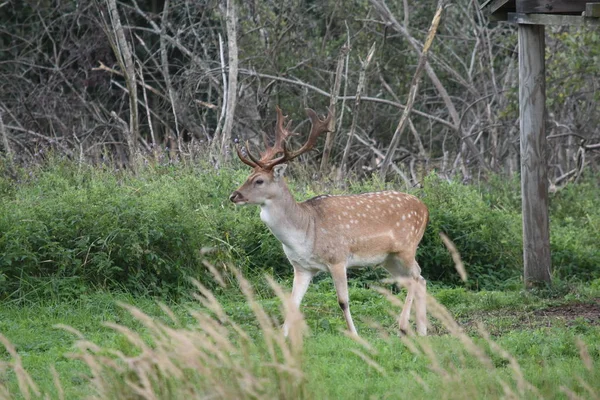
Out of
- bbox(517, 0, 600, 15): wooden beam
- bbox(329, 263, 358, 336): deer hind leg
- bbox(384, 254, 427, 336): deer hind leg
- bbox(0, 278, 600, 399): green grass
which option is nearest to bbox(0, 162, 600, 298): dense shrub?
bbox(0, 278, 600, 399): green grass

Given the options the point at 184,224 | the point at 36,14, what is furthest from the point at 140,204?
the point at 36,14

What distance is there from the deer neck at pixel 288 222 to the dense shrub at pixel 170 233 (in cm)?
105

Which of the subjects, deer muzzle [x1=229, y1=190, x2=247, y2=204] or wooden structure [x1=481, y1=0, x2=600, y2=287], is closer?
deer muzzle [x1=229, y1=190, x2=247, y2=204]

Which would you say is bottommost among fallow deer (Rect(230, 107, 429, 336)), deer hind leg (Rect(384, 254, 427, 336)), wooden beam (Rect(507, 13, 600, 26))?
deer hind leg (Rect(384, 254, 427, 336))

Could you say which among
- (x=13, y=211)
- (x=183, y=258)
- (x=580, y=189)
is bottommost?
(x=580, y=189)

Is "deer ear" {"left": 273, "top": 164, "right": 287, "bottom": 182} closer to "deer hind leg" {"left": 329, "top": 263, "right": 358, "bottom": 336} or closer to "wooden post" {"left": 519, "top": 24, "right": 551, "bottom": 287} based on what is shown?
"deer hind leg" {"left": 329, "top": 263, "right": 358, "bottom": 336}

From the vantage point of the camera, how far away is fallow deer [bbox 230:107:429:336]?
8766 millimetres

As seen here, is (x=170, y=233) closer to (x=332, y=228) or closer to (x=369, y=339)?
(x=332, y=228)

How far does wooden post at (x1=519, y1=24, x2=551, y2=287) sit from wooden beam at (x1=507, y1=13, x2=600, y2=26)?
0.20m

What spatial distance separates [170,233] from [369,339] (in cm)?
312

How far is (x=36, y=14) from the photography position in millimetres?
20953

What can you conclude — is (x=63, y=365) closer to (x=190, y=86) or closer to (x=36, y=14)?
(x=190, y=86)

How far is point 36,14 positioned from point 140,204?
11432 millimetres

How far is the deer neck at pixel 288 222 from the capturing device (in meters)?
8.76
